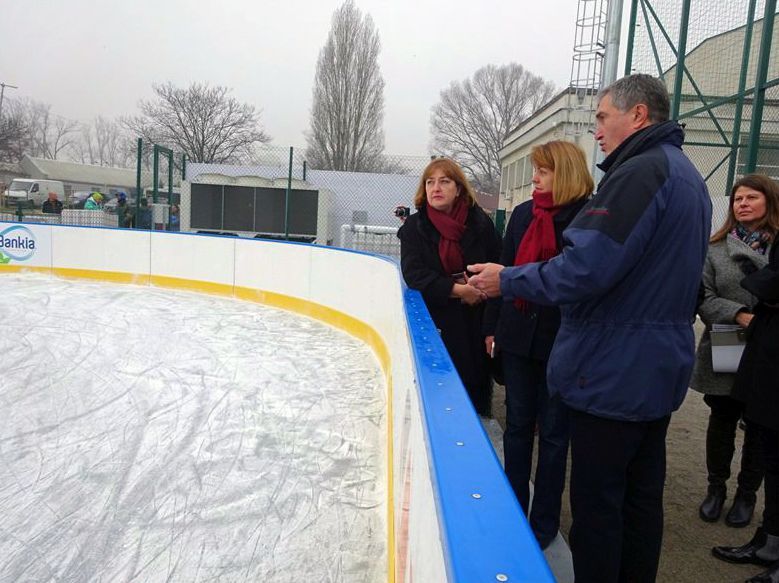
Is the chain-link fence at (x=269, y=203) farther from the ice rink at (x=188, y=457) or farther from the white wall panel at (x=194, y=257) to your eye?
the ice rink at (x=188, y=457)

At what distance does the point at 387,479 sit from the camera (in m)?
2.87

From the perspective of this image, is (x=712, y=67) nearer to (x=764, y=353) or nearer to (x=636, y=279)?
(x=764, y=353)

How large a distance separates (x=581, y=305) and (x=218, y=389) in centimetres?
323

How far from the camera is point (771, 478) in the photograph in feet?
7.20

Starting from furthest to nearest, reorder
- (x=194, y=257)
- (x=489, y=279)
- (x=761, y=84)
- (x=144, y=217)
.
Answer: (x=144, y=217), (x=194, y=257), (x=761, y=84), (x=489, y=279)

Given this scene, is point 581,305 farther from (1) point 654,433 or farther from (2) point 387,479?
(2) point 387,479

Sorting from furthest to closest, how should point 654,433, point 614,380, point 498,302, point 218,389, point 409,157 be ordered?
point 409,157 → point 218,389 → point 498,302 → point 654,433 → point 614,380

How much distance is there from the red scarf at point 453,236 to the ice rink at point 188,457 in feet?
3.64

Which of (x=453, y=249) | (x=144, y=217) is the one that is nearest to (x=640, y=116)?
(x=453, y=249)

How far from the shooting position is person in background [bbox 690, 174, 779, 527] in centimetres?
250

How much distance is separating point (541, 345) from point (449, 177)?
3.50ft

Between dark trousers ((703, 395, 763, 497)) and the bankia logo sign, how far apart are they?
381 inches

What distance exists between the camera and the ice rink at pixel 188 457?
88.5 inches

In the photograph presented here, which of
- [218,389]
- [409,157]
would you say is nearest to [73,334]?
[218,389]
